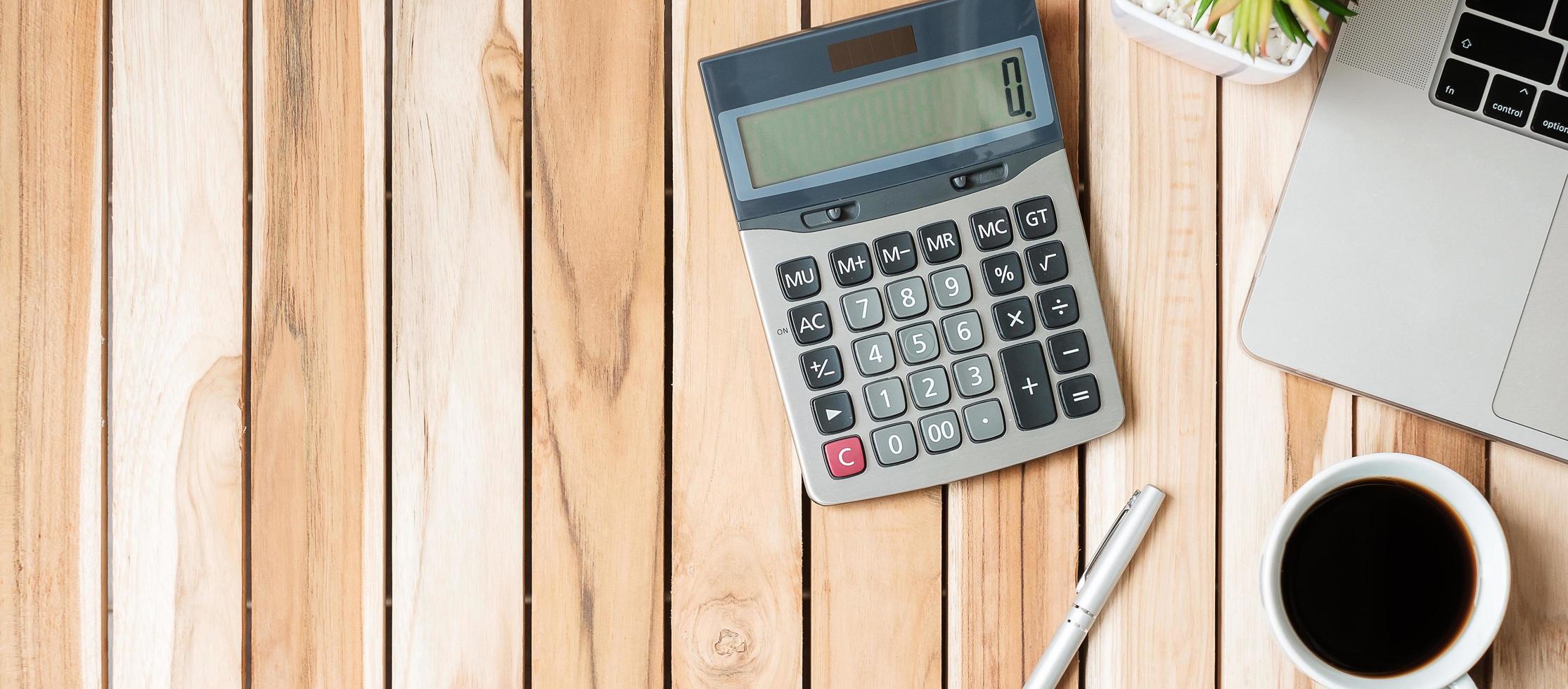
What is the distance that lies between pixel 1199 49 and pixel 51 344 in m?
0.64

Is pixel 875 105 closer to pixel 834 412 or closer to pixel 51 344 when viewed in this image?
pixel 834 412

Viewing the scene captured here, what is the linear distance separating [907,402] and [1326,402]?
227 mm

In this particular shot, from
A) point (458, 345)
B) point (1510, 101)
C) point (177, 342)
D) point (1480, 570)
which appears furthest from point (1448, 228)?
point (177, 342)

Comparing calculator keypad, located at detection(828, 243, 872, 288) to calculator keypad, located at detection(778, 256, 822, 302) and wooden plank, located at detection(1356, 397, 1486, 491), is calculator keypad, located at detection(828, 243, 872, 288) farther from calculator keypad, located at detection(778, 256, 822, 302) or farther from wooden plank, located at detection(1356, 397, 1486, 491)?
wooden plank, located at detection(1356, 397, 1486, 491)

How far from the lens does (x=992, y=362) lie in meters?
0.48

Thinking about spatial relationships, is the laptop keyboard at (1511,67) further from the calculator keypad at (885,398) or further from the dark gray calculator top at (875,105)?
the calculator keypad at (885,398)

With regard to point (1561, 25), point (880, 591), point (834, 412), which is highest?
point (1561, 25)

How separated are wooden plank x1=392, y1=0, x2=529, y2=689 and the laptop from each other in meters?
0.43

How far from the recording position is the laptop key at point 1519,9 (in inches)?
18.4

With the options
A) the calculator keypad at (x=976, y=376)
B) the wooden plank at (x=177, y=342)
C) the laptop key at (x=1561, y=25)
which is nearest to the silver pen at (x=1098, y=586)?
the calculator keypad at (x=976, y=376)

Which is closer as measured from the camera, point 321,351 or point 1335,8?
point 1335,8

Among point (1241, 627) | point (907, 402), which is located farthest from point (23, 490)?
point (1241, 627)

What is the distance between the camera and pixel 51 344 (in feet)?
1.72

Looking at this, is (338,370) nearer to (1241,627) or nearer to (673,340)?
(673,340)
